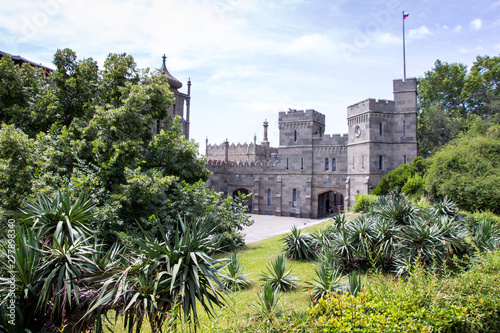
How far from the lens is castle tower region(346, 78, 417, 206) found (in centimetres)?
2594

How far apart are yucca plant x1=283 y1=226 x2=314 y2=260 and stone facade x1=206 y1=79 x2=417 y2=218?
456 inches

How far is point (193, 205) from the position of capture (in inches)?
455

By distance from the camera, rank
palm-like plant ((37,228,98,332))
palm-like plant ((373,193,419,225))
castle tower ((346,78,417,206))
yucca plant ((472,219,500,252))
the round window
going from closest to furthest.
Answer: palm-like plant ((37,228,98,332)), yucca plant ((472,219,500,252)), palm-like plant ((373,193,419,225)), castle tower ((346,78,417,206)), the round window

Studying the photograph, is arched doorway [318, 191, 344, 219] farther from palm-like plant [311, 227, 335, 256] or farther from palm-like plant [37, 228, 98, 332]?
palm-like plant [37, 228, 98, 332]

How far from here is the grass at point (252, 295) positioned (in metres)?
4.68

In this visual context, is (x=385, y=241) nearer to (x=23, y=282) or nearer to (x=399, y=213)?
(x=399, y=213)

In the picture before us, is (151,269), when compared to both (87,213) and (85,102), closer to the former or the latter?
(87,213)

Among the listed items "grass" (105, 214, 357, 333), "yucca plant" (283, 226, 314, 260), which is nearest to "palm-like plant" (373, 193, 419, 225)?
"yucca plant" (283, 226, 314, 260)

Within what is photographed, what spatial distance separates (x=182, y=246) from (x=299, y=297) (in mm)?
4259

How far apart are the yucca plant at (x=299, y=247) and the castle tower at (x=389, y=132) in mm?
16302

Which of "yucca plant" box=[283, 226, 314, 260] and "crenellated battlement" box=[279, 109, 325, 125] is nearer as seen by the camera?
"yucca plant" box=[283, 226, 314, 260]

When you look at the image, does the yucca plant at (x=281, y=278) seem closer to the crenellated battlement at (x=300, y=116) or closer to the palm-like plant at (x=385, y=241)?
the palm-like plant at (x=385, y=241)

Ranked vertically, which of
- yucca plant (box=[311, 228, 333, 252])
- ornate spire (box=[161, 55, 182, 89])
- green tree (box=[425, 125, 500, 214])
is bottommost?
yucca plant (box=[311, 228, 333, 252])

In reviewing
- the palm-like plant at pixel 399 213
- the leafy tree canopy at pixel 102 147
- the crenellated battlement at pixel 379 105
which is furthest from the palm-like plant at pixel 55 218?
the crenellated battlement at pixel 379 105
